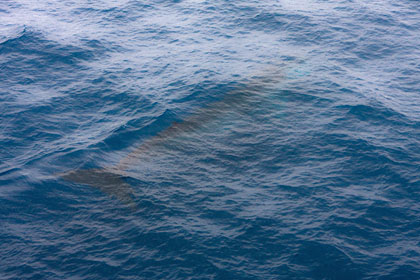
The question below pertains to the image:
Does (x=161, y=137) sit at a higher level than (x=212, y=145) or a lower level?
higher

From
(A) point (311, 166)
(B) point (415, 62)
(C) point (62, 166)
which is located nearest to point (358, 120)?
(A) point (311, 166)

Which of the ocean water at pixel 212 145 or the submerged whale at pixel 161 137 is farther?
the submerged whale at pixel 161 137

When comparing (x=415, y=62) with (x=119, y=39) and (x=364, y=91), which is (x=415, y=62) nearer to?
(x=364, y=91)

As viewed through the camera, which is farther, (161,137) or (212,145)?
(161,137)

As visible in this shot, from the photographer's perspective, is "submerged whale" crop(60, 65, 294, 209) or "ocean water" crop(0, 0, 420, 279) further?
"submerged whale" crop(60, 65, 294, 209)
